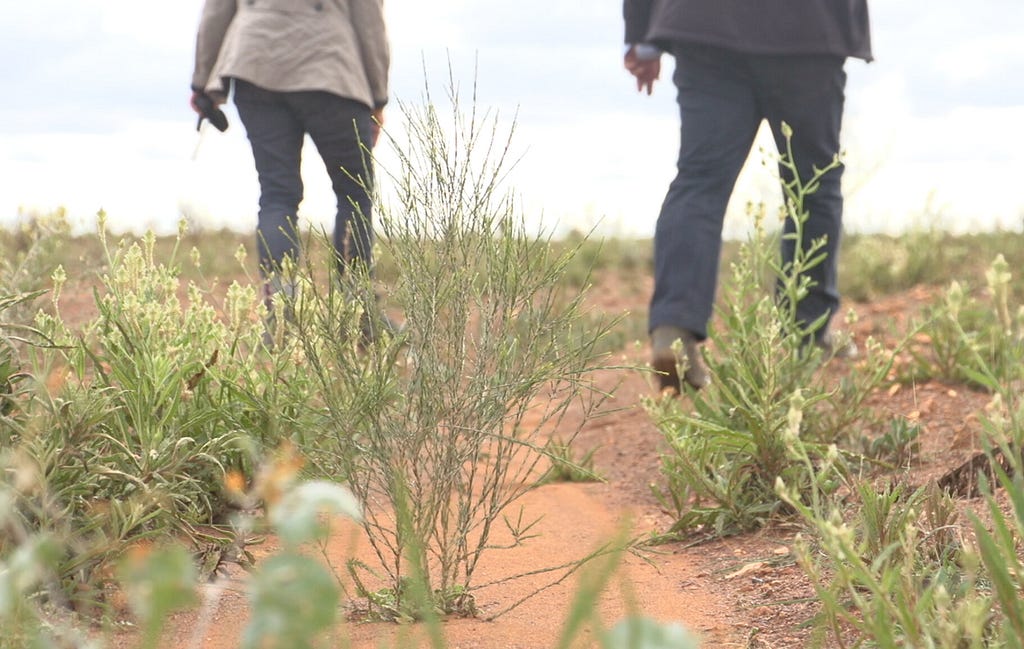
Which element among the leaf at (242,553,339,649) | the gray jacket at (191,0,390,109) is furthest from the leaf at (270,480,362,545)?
the gray jacket at (191,0,390,109)

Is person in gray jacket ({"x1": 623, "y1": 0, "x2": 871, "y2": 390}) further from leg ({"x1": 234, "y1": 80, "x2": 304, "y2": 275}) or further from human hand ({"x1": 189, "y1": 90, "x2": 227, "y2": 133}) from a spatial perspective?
human hand ({"x1": 189, "y1": 90, "x2": 227, "y2": 133})

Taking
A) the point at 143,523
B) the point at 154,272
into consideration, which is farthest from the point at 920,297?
the point at 143,523

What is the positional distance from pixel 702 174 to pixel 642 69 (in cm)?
59

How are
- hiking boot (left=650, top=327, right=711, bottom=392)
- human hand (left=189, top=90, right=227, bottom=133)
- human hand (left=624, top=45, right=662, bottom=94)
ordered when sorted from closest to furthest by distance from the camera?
hiking boot (left=650, top=327, right=711, bottom=392)
human hand (left=624, top=45, right=662, bottom=94)
human hand (left=189, top=90, right=227, bottom=133)

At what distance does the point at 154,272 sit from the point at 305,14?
193 centimetres

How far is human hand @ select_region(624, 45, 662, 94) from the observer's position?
14.2 ft

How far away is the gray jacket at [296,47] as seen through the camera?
4332 mm

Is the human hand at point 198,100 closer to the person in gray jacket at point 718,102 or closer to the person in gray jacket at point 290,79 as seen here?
the person in gray jacket at point 290,79

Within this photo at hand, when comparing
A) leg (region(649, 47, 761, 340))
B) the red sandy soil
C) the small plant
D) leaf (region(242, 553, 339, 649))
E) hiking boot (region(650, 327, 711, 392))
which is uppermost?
leg (region(649, 47, 761, 340))

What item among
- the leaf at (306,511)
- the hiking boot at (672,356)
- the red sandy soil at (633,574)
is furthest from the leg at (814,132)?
the leaf at (306,511)

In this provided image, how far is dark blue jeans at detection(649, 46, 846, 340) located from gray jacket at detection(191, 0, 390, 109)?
4.10 feet

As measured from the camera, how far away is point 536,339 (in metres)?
2.10

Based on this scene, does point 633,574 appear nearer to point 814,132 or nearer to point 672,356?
point 672,356

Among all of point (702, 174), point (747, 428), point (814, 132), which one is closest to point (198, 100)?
point (702, 174)
